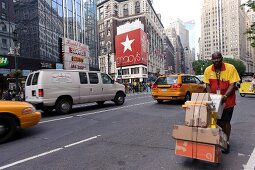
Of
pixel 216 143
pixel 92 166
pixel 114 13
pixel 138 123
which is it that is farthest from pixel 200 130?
pixel 114 13

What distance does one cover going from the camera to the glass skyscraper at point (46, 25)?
106 feet

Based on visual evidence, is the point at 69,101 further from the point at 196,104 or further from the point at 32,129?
the point at 196,104

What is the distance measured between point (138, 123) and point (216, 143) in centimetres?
464

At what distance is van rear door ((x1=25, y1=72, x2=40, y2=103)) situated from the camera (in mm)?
10971

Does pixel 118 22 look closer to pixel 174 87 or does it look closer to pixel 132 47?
pixel 132 47

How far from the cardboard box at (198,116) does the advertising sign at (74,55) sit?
1192 inches

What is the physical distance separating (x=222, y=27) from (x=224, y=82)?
149591 millimetres

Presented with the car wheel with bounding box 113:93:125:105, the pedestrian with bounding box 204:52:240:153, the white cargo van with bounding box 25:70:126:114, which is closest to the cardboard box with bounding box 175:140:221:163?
the pedestrian with bounding box 204:52:240:153

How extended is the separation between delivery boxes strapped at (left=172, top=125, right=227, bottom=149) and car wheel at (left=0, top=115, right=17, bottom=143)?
4.25 meters

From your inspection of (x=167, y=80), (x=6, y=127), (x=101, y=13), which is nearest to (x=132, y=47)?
(x=101, y=13)

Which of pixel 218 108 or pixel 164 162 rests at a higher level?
pixel 218 108

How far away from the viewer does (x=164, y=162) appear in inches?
181

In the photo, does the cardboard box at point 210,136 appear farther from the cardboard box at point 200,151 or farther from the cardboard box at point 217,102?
the cardboard box at point 217,102

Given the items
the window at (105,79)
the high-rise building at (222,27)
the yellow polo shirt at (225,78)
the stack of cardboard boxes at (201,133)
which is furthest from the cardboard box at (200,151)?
the high-rise building at (222,27)
